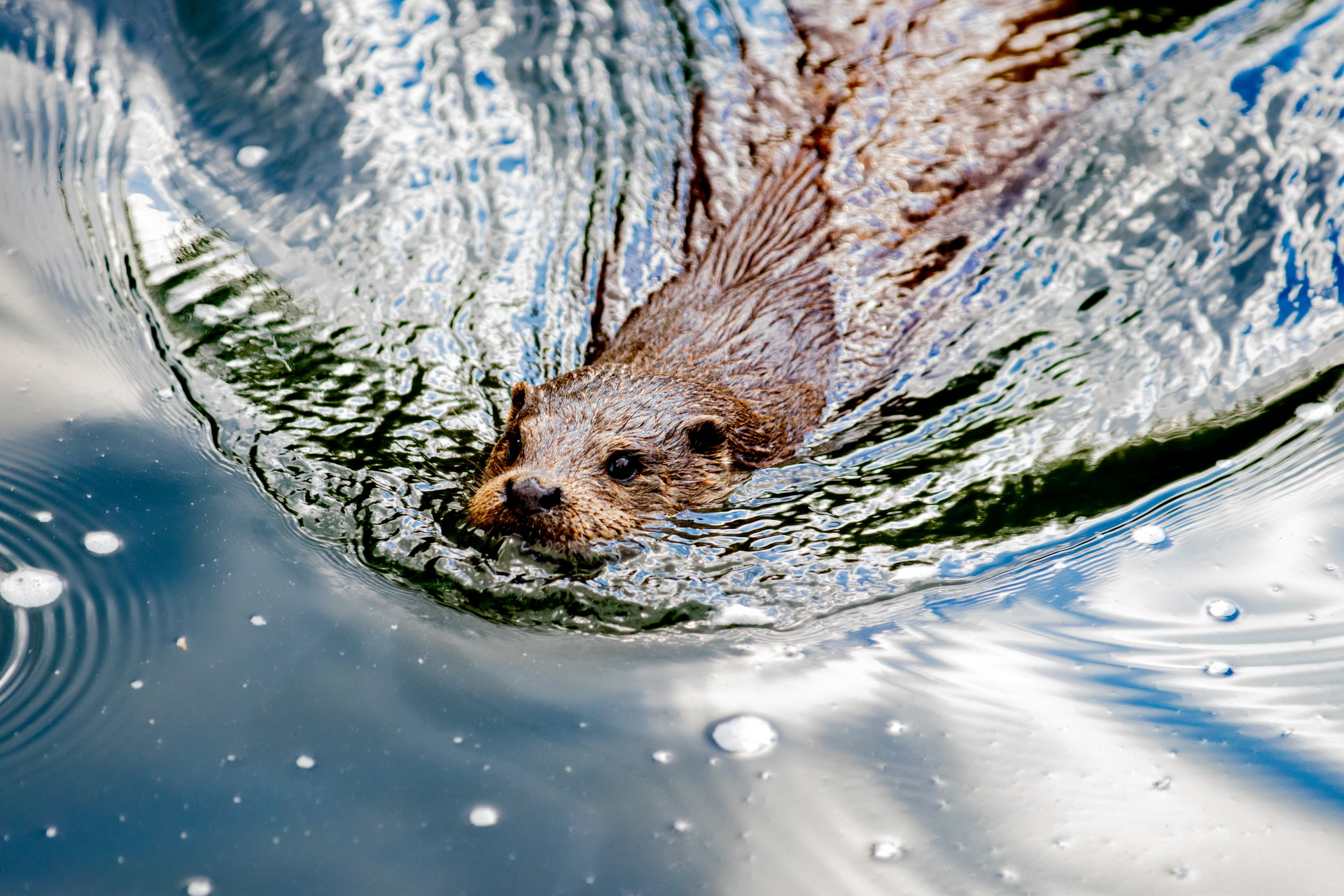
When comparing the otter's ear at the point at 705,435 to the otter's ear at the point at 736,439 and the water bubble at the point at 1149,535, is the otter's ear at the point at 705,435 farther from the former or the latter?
the water bubble at the point at 1149,535

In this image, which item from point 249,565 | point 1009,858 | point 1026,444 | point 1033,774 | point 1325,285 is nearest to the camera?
point 1009,858

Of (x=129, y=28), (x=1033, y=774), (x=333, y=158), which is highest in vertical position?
(x=129, y=28)

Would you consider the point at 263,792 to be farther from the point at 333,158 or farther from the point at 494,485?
the point at 333,158

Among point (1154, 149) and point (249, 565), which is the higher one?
point (1154, 149)

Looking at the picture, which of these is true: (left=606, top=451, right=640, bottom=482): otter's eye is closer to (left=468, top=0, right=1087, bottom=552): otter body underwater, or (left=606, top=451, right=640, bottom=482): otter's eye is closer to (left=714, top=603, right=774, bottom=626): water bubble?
(left=468, top=0, right=1087, bottom=552): otter body underwater

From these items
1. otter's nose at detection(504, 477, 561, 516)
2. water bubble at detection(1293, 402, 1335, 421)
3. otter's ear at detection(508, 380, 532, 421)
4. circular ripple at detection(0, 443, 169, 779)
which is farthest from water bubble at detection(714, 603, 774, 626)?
water bubble at detection(1293, 402, 1335, 421)

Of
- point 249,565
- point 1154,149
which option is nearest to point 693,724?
point 249,565

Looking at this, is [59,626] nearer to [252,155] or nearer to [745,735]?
[745,735]
